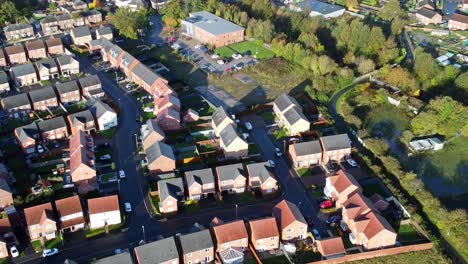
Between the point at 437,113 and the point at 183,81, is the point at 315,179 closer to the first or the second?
the point at 437,113

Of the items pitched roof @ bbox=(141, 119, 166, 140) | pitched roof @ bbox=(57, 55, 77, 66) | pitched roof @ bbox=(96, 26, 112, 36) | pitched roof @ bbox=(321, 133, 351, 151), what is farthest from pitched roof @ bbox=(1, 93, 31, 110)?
pitched roof @ bbox=(321, 133, 351, 151)

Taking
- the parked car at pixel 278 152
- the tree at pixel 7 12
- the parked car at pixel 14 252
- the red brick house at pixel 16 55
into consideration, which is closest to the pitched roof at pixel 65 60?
the red brick house at pixel 16 55

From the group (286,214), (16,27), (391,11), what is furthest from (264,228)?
(391,11)

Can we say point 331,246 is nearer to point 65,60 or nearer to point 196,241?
point 196,241

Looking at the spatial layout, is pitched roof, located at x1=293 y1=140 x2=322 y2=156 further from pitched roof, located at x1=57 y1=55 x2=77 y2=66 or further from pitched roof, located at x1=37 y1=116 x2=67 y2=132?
pitched roof, located at x1=57 y1=55 x2=77 y2=66

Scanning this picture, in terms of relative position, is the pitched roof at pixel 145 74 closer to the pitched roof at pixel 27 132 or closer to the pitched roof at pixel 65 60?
the pitched roof at pixel 65 60

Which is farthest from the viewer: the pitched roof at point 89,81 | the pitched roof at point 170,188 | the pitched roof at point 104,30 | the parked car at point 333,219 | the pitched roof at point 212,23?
the pitched roof at point 212,23
